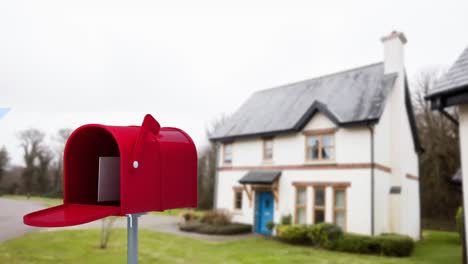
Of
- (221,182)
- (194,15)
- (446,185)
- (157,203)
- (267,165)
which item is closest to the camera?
(157,203)

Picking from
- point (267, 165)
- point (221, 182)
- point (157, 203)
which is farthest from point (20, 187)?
point (221, 182)

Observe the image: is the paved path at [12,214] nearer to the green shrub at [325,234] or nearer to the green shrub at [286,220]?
the green shrub at [325,234]

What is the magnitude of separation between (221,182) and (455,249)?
1091cm

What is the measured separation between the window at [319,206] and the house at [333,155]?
0.13 ft

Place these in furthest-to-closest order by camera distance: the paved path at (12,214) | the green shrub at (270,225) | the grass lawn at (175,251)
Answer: the green shrub at (270,225)
the grass lawn at (175,251)
the paved path at (12,214)

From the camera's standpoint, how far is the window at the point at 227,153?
1939cm

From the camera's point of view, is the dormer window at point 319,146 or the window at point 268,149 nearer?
the dormer window at point 319,146

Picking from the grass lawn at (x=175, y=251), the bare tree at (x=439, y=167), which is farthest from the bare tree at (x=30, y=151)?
the bare tree at (x=439, y=167)

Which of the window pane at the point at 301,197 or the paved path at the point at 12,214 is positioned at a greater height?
the paved path at the point at 12,214

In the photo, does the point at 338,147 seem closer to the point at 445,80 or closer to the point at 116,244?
the point at 445,80

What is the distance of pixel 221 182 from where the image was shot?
19.4 m

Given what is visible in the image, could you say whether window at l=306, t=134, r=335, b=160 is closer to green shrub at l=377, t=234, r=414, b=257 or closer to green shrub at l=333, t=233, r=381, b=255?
green shrub at l=333, t=233, r=381, b=255

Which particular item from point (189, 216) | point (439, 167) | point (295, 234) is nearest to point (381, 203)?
point (295, 234)

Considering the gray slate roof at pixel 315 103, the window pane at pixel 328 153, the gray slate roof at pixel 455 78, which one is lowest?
the window pane at pixel 328 153
